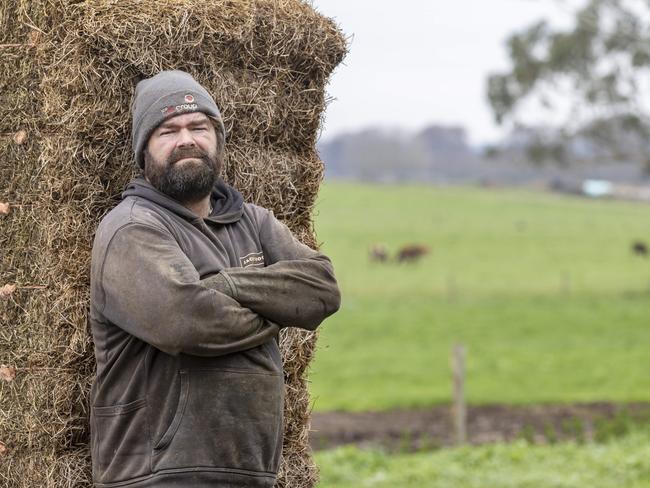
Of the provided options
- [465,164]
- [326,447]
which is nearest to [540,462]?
[326,447]

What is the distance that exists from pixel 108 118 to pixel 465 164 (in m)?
115

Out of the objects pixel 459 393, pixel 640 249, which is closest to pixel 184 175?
pixel 459 393

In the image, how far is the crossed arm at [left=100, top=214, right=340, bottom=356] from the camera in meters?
3.69

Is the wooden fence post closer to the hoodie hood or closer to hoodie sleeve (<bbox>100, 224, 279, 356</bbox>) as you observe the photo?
the hoodie hood

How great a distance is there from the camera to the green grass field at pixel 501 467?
9.19 meters

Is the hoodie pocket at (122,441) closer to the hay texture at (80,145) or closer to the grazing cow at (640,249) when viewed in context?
the hay texture at (80,145)

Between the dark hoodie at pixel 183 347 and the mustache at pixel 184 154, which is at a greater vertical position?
the mustache at pixel 184 154

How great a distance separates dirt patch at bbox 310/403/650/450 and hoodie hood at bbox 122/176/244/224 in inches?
347

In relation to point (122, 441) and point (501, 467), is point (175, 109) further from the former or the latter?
point (501, 467)

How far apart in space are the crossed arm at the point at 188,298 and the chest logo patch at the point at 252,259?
0.48 feet

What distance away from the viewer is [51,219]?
4539mm

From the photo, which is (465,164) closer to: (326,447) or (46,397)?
(326,447)

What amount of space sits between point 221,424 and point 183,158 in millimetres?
1003

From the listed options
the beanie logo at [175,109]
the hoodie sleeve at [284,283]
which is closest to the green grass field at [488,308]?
the hoodie sleeve at [284,283]
